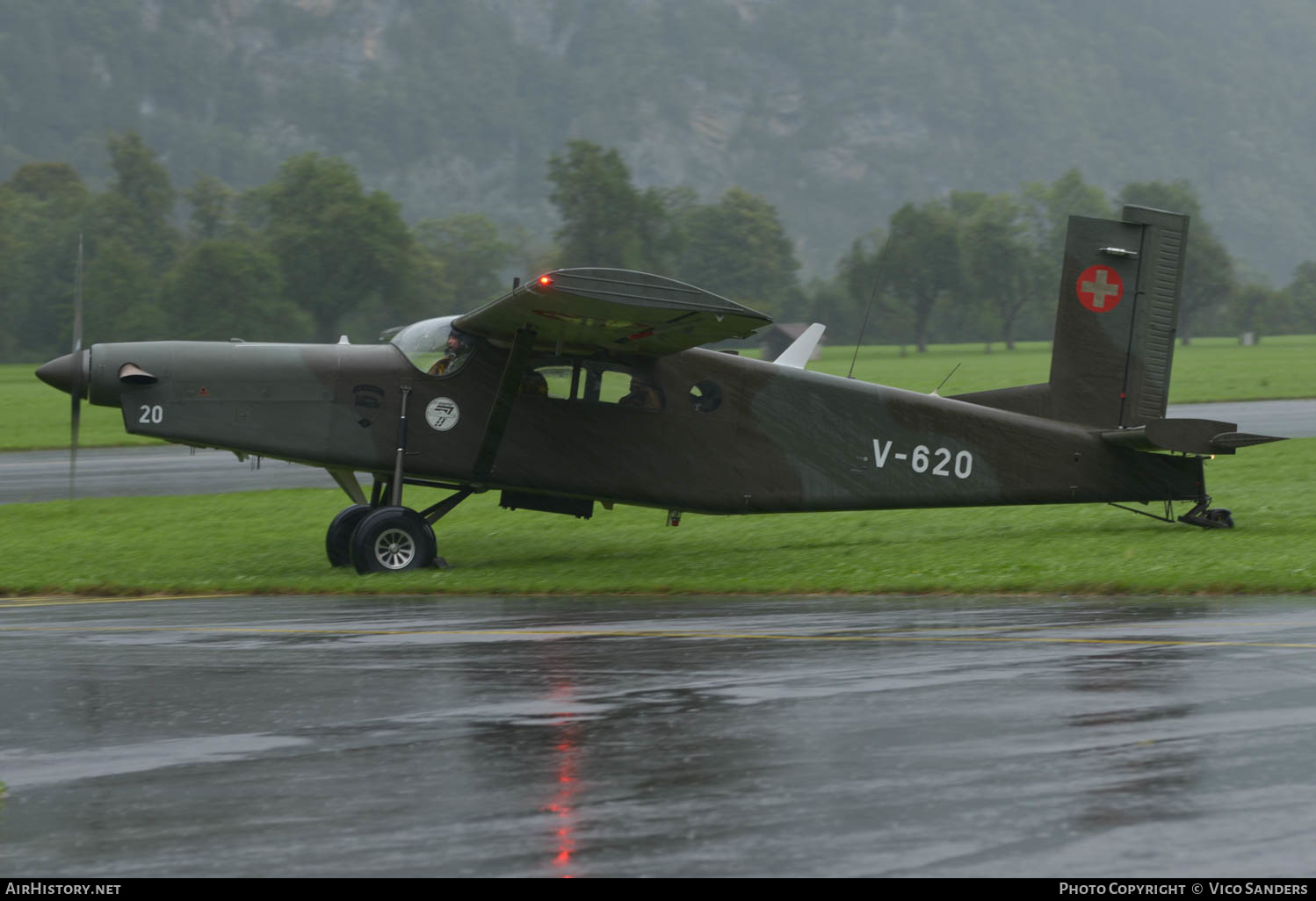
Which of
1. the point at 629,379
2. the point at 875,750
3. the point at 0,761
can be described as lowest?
the point at 0,761

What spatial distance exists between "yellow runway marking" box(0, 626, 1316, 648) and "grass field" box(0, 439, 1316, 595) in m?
2.36

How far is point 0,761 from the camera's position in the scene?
23.0 ft

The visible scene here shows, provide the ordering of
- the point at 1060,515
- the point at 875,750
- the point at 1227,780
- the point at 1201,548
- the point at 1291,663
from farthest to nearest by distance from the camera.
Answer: the point at 1060,515, the point at 1201,548, the point at 1291,663, the point at 875,750, the point at 1227,780

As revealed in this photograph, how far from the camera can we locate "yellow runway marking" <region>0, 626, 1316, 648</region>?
9352 mm

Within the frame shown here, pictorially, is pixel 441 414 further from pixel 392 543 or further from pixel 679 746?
pixel 679 746

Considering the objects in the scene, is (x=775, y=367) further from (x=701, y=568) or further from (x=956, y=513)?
(x=956, y=513)

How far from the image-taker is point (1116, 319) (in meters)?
15.4

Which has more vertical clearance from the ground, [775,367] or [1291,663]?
[775,367]

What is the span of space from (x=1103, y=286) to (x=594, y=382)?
217 inches

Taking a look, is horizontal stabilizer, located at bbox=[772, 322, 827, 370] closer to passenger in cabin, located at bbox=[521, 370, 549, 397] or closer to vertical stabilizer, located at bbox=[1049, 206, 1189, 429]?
vertical stabilizer, located at bbox=[1049, 206, 1189, 429]

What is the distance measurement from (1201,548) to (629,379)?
572cm

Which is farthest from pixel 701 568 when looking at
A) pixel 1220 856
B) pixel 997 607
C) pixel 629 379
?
pixel 1220 856

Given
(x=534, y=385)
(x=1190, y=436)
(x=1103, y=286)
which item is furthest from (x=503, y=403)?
(x=1190, y=436)

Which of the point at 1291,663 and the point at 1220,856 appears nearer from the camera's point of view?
the point at 1220,856
